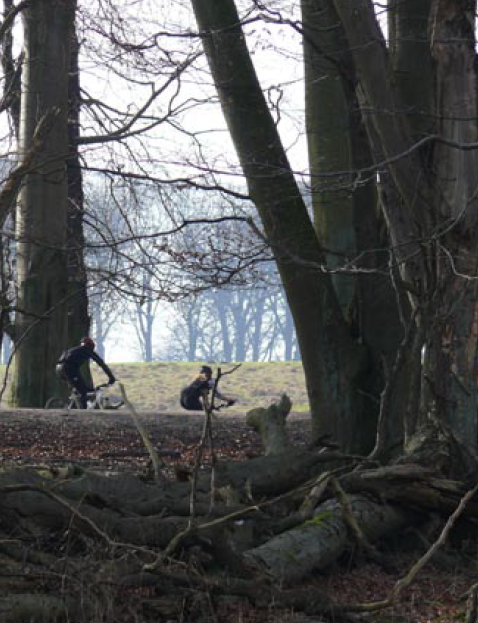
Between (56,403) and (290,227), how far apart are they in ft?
27.2

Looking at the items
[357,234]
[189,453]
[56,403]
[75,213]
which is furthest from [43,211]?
[357,234]

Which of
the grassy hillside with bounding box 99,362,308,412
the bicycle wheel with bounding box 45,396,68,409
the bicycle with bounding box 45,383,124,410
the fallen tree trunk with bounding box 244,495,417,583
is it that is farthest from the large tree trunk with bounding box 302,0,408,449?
the grassy hillside with bounding box 99,362,308,412

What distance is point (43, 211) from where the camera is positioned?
55.2ft

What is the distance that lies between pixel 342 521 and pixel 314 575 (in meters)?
0.41

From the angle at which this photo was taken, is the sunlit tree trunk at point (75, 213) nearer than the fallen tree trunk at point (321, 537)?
No

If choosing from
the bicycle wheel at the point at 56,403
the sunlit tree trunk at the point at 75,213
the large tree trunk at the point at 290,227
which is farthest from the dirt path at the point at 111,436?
the sunlit tree trunk at the point at 75,213

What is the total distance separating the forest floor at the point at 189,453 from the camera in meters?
6.48

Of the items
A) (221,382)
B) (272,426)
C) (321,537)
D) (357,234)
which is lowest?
(321,537)

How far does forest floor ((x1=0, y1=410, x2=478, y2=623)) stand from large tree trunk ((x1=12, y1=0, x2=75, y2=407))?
2381 millimetres

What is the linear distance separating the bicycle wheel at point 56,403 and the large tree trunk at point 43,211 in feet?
0.32

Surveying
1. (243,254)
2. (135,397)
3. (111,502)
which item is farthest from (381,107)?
(135,397)

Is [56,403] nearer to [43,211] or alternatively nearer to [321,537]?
[43,211]

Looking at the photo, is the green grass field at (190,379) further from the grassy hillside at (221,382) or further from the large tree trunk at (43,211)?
the large tree trunk at (43,211)

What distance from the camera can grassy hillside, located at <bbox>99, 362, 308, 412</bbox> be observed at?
158 ft
